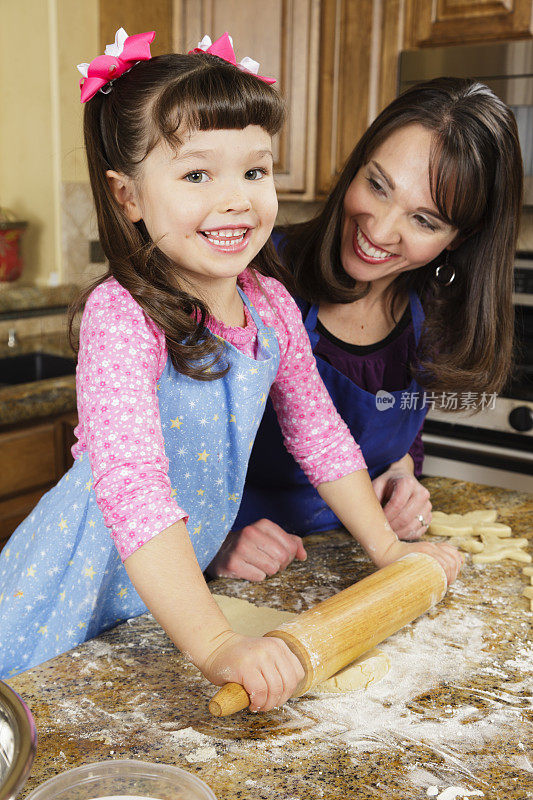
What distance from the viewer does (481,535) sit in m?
1.20

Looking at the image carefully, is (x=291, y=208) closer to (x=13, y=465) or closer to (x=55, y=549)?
(x=13, y=465)

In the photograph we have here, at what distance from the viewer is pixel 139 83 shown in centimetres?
87

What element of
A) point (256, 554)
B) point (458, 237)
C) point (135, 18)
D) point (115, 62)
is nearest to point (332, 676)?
point (256, 554)

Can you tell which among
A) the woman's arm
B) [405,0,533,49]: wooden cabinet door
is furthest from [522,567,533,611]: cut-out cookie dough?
[405,0,533,49]: wooden cabinet door

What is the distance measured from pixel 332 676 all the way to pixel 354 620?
0.20 feet

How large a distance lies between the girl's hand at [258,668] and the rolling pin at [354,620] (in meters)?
0.01

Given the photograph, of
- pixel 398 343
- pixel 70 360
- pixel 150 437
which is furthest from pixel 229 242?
pixel 70 360

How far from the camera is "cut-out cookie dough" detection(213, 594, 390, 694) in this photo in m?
0.78

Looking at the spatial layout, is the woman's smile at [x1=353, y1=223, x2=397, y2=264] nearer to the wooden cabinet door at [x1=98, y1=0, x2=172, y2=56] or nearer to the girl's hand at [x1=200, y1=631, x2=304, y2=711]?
the girl's hand at [x1=200, y1=631, x2=304, y2=711]

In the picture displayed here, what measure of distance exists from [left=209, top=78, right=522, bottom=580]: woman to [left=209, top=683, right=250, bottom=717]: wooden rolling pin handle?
1.25ft

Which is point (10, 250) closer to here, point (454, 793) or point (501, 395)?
point (501, 395)

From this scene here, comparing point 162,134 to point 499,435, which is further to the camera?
point 499,435

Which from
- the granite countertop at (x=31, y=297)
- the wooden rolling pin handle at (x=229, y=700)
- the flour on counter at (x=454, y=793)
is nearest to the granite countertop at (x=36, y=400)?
the granite countertop at (x=31, y=297)

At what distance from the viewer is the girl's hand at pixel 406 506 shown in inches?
47.7
